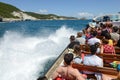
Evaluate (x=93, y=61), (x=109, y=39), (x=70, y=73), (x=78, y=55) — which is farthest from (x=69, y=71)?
(x=109, y=39)

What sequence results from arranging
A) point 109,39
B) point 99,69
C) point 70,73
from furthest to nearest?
point 109,39 → point 99,69 → point 70,73

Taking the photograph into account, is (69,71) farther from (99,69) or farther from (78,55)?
(78,55)

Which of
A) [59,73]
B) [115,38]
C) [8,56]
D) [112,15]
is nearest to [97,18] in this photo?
[112,15]

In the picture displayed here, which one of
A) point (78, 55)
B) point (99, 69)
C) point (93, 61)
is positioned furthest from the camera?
point (78, 55)

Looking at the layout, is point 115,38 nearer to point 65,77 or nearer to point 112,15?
point 65,77

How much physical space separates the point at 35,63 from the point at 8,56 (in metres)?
2.57

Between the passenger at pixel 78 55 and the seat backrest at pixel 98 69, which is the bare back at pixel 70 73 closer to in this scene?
the seat backrest at pixel 98 69

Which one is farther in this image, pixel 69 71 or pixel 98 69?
pixel 98 69

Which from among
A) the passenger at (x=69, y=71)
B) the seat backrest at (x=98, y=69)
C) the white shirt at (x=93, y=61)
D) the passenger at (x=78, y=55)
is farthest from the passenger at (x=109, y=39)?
the passenger at (x=69, y=71)

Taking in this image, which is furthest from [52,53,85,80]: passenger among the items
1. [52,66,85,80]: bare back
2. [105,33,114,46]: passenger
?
[105,33,114,46]: passenger

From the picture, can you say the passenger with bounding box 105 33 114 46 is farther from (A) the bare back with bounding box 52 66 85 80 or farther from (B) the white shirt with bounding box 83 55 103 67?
(A) the bare back with bounding box 52 66 85 80

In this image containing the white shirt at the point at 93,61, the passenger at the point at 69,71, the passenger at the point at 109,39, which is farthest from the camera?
the passenger at the point at 109,39

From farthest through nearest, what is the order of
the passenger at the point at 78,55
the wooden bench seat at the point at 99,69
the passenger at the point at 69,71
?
the passenger at the point at 78,55 < the wooden bench seat at the point at 99,69 < the passenger at the point at 69,71

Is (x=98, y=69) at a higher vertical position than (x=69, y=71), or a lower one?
lower
